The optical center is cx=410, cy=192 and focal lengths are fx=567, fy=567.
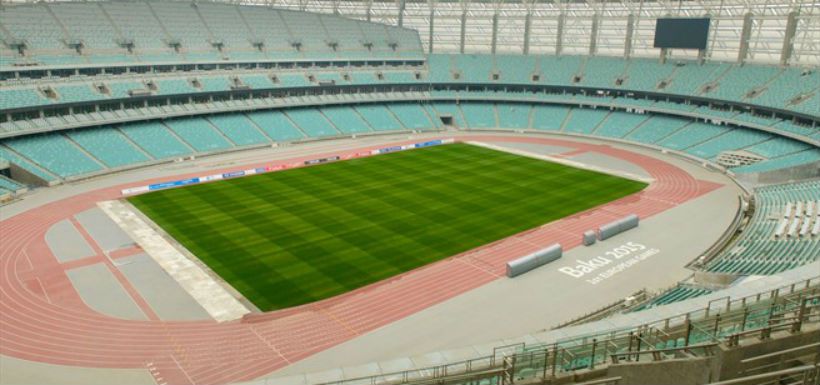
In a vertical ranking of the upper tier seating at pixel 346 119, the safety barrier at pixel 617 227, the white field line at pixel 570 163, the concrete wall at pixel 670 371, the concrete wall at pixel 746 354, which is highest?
the concrete wall at pixel 746 354

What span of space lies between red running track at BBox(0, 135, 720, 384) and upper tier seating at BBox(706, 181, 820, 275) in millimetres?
8691

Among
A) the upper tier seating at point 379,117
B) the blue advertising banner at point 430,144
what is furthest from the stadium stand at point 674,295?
the upper tier seating at point 379,117

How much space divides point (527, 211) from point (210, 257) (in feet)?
68.8

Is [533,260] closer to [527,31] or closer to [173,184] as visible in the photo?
[173,184]

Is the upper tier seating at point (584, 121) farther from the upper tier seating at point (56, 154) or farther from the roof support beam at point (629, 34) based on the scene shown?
the upper tier seating at point (56, 154)

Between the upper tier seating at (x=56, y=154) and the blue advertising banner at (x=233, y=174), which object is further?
the blue advertising banner at (x=233, y=174)

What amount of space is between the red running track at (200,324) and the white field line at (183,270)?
1.21 m

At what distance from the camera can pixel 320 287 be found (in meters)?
27.8

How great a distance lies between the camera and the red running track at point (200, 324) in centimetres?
2202

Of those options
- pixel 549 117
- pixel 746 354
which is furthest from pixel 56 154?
pixel 746 354

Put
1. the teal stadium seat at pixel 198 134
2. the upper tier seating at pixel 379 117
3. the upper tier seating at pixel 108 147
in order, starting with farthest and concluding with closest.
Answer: the upper tier seating at pixel 379 117, the teal stadium seat at pixel 198 134, the upper tier seating at pixel 108 147

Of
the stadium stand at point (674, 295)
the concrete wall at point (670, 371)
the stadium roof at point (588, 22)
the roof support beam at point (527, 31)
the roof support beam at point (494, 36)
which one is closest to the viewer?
the concrete wall at point (670, 371)

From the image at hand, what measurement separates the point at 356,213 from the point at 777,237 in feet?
81.4

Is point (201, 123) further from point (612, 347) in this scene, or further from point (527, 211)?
point (612, 347)
